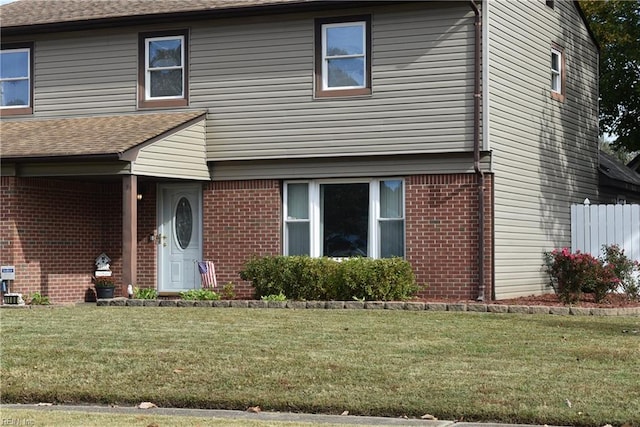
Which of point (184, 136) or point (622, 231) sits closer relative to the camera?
point (184, 136)

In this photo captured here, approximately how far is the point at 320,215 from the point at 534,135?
4724 millimetres

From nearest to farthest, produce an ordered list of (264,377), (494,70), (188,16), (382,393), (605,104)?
(382,393)
(264,377)
(494,70)
(188,16)
(605,104)

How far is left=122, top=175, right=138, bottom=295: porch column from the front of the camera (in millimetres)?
17844

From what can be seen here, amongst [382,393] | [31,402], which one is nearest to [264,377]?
[382,393]

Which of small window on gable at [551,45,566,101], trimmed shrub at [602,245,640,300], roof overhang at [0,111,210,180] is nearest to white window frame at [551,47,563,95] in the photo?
small window on gable at [551,45,566,101]

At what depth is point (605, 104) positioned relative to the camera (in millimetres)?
30250

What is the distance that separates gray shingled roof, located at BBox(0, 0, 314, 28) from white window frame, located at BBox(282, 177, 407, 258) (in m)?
3.46

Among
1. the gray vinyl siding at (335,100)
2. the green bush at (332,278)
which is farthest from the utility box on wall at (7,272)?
the green bush at (332,278)

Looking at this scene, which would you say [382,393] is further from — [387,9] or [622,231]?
[622,231]

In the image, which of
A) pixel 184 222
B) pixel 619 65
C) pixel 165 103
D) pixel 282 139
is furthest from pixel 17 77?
pixel 619 65

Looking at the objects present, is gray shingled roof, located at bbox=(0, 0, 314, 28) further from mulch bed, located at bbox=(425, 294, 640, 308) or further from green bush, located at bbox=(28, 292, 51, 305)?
mulch bed, located at bbox=(425, 294, 640, 308)

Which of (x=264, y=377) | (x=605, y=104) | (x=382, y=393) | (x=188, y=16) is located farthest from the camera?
(x=605, y=104)

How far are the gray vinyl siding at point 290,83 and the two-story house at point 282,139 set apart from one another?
0.03 metres

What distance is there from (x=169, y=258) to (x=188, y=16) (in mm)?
4864
